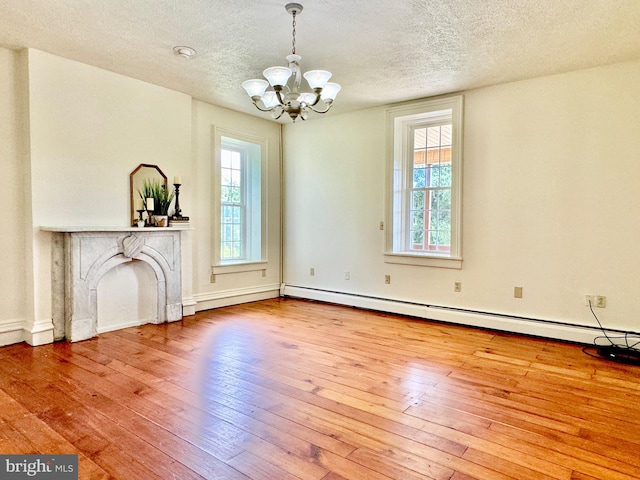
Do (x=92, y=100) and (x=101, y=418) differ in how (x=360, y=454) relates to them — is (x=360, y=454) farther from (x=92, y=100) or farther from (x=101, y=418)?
(x=92, y=100)

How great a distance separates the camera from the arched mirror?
428 cm

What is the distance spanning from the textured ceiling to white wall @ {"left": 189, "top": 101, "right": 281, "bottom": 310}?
0.95 m

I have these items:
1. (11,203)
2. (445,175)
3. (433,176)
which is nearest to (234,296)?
(11,203)

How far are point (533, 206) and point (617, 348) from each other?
1.50 metres

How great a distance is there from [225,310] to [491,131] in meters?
3.87

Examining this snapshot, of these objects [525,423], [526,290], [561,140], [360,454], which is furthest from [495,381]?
[561,140]

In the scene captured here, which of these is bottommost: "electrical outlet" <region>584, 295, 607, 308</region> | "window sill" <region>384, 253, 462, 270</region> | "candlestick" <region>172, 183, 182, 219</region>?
"electrical outlet" <region>584, 295, 607, 308</region>

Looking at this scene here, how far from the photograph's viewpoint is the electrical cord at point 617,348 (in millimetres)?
3287

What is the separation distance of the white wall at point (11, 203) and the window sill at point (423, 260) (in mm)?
3968

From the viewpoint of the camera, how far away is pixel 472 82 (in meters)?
4.22

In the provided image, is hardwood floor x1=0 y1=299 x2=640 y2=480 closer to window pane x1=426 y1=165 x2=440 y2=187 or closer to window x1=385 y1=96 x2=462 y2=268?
window x1=385 y1=96 x2=462 y2=268

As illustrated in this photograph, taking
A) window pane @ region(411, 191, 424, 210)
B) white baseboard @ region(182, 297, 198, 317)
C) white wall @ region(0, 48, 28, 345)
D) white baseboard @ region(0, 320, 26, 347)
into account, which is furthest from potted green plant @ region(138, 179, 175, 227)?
window pane @ region(411, 191, 424, 210)

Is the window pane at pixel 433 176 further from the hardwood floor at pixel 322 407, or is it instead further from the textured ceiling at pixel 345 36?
the hardwood floor at pixel 322 407

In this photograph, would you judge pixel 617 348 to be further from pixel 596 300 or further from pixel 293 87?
pixel 293 87
